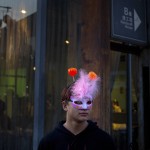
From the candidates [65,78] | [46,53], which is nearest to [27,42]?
[46,53]

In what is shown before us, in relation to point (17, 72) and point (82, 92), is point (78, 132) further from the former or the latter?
point (17, 72)

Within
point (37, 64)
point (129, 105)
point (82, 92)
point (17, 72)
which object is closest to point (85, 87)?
point (82, 92)

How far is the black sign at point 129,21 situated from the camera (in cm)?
517

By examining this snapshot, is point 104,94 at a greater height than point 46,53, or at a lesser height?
lesser

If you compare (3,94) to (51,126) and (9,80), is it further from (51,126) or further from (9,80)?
(51,126)

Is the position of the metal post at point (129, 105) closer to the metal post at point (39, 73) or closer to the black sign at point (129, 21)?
the black sign at point (129, 21)

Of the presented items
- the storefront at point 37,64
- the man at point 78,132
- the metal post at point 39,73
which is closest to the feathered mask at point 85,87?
the man at point 78,132

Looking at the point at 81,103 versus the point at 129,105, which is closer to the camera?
the point at 81,103

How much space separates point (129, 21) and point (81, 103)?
2.91 m

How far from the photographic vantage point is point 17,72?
19.9 ft

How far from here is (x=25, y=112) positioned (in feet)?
19.2

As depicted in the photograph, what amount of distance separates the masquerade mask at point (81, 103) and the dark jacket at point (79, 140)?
5.2 inches

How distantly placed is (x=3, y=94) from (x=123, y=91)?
2.74m

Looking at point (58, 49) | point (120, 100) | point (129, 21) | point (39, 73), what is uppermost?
point (129, 21)
